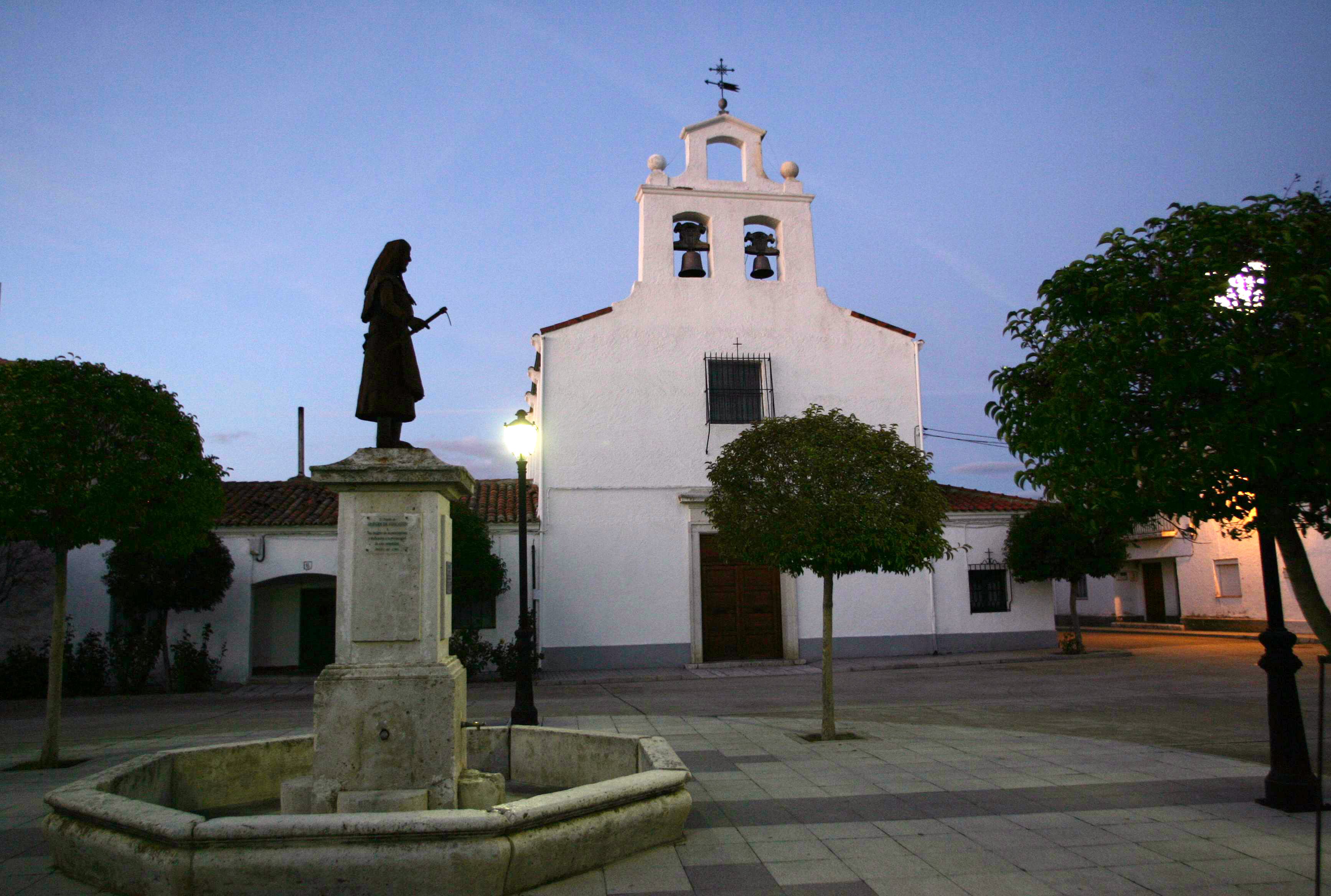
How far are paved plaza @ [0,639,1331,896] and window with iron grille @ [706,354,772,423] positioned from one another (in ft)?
30.1

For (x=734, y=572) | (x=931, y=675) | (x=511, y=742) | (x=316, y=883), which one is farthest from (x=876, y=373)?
(x=316, y=883)

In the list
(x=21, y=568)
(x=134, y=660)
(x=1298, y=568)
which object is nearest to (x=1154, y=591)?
(x=1298, y=568)

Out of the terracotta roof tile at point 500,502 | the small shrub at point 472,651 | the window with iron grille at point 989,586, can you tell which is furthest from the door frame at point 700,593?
the window with iron grille at point 989,586

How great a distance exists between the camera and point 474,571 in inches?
696

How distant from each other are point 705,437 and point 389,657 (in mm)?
14841

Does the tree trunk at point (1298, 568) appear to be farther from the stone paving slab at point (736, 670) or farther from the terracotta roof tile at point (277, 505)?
the terracotta roof tile at point (277, 505)

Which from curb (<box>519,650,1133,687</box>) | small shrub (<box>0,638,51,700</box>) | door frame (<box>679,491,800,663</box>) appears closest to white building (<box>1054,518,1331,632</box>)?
curb (<box>519,650,1133,687</box>)

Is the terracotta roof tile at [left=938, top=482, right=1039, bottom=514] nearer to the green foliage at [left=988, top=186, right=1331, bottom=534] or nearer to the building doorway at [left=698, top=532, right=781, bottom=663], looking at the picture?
the building doorway at [left=698, top=532, right=781, bottom=663]

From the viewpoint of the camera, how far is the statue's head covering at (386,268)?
6301 mm

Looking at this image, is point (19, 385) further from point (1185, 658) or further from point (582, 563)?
point (1185, 658)

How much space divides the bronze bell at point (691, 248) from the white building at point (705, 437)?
0.16ft

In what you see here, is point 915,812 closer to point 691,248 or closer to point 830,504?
point 830,504

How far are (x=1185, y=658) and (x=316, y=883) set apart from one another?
20.3 m

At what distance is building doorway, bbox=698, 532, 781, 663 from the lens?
19.7 meters
